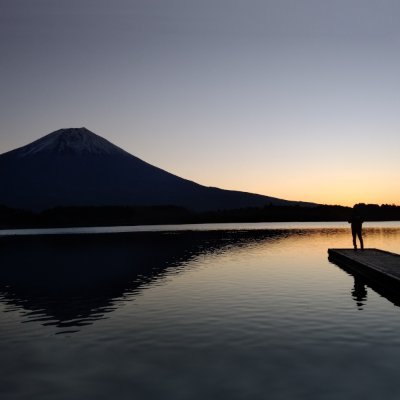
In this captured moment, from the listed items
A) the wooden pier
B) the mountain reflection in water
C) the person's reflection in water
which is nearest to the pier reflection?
the person's reflection in water

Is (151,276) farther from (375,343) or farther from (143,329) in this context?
(375,343)

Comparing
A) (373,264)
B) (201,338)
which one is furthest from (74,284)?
(373,264)

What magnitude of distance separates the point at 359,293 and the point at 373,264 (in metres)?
6.15

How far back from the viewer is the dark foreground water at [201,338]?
10.1 meters

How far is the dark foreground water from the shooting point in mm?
10133

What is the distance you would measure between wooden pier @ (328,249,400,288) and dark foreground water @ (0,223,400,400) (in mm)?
714

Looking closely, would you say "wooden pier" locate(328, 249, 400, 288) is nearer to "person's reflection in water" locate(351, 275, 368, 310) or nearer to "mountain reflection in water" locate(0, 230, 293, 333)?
"person's reflection in water" locate(351, 275, 368, 310)

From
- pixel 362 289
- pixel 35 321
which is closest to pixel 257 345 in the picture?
pixel 35 321

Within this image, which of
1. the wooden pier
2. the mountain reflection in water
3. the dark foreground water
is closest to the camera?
the dark foreground water

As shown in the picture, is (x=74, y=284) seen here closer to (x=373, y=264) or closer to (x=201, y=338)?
(x=201, y=338)

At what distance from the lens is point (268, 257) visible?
41375 mm

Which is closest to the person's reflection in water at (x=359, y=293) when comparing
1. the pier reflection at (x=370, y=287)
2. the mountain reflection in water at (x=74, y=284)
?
the pier reflection at (x=370, y=287)

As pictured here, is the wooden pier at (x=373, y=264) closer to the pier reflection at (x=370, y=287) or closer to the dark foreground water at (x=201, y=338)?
the pier reflection at (x=370, y=287)

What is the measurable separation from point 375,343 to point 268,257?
28173 millimetres
